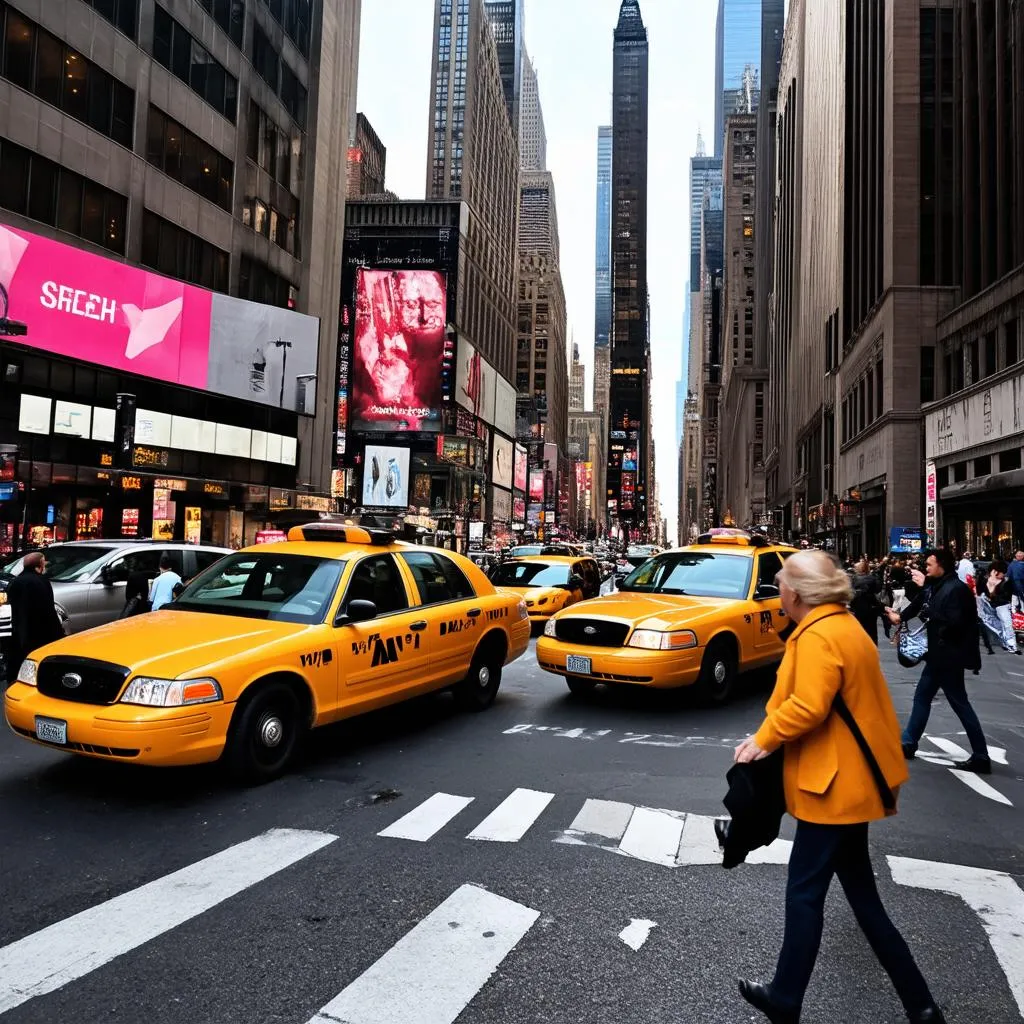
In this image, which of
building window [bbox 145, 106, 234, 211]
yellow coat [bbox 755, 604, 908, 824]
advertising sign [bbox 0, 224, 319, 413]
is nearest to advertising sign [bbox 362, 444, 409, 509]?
advertising sign [bbox 0, 224, 319, 413]

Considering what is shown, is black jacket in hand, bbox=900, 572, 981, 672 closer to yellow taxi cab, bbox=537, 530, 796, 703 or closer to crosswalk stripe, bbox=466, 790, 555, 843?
yellow taxi cab, bbox=537, 530, 796, 703

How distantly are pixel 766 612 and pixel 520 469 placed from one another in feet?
409

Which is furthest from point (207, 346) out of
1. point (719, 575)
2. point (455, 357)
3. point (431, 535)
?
point (455, 357)

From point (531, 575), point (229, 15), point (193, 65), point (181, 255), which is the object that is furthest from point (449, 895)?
point (229, 15)

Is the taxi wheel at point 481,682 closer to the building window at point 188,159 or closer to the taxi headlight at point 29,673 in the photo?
the taxi headlight at point 29,673

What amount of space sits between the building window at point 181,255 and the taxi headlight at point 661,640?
28.8 m

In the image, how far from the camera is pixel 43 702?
5.71 m

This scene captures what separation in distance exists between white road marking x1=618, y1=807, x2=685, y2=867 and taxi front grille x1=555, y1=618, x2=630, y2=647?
3.35 m

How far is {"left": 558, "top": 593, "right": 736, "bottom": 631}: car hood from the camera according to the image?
29.3 ft

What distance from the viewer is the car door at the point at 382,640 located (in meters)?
6.94

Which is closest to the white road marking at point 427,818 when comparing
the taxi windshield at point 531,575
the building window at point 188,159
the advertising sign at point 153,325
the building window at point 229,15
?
the taxi windshield at point 531,575

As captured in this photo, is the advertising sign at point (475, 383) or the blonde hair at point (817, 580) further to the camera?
the advertising sign at point (475, 383)

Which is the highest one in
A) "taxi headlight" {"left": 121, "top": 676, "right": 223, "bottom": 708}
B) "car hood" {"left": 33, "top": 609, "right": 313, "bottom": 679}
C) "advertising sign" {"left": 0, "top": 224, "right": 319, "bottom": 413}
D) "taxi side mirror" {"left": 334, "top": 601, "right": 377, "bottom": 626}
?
"advertising sign" {"left": 0, "top": 224, "right": 319, "bottom": 413}

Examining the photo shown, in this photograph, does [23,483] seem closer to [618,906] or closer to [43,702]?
[43,702]
